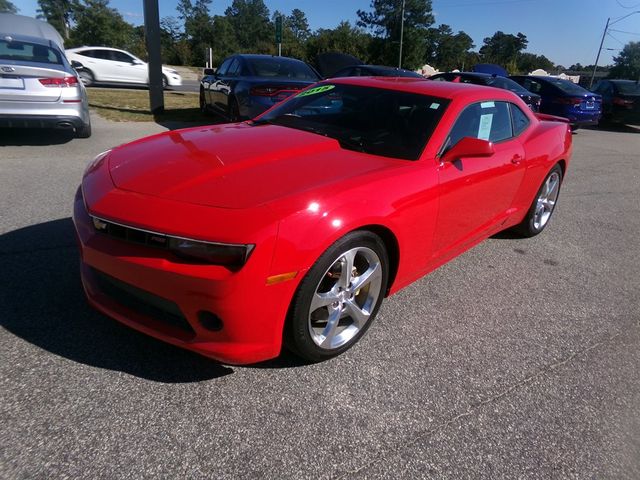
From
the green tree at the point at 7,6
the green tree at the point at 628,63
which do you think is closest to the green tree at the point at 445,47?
the green tree at the point at 628,63

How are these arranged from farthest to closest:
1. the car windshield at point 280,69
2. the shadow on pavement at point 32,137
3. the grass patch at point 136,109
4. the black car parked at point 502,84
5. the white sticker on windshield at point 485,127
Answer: the black car parked at point 502,84
the grass patch at point 136,109
the car windshield at point 280,69
the shadow on pavement at point 32,137
the white sticker on windshield at point 485,127

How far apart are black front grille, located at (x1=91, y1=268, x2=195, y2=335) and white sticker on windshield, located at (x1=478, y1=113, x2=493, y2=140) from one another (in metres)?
2.47

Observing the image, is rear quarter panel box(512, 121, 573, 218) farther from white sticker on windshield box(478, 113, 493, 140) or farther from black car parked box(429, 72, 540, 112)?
black car parked box(429, 72, 540, 112)

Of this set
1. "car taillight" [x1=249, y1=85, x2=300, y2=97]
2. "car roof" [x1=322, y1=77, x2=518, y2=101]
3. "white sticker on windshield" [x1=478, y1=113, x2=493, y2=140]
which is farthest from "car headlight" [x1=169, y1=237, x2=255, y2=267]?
"car taillight" [x1=249, y1=85, x2=300, y2=97]

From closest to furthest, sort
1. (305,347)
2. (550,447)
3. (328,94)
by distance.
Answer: (550,447), (305,347), (328,94)

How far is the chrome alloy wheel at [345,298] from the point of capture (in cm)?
231

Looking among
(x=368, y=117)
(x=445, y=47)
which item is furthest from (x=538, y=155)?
(x=445, y=47)

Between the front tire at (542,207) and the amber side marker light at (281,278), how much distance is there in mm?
3143

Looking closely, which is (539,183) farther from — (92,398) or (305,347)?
(92,398)

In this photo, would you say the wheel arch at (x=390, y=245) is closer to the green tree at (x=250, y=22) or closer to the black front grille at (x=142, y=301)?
the black front grille at (x=142, y=301)

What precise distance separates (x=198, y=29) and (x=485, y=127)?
78.2 metres

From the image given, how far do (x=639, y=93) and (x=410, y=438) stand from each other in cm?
1720

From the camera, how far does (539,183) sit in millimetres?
4188

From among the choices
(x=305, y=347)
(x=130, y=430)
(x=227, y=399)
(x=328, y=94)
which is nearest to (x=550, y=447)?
(x=305, y=347)
